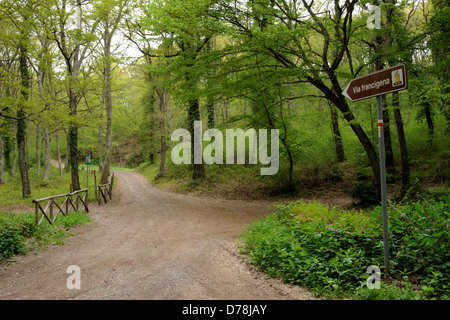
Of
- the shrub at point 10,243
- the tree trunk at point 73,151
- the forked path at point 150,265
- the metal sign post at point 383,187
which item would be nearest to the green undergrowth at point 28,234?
the shrub at point 10,243

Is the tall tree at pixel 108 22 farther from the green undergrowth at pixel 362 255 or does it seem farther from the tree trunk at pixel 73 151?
the green undergrowth at pixel 362 255

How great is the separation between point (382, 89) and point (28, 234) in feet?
30.2

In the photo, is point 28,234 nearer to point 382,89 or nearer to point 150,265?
point 150,265

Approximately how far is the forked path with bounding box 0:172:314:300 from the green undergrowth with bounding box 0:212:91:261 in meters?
0.33

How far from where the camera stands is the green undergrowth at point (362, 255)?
353 cm

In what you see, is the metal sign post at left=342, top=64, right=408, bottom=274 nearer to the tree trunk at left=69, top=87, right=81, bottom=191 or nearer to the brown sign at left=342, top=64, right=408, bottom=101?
the brown sign at left=342, top=64, right=408, bottom=101

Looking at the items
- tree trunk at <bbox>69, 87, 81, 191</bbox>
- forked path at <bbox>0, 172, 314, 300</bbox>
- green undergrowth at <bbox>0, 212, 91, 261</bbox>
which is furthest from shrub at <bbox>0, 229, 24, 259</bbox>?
tree trunk at <bbox>69, 87, 81, 191</bbox>

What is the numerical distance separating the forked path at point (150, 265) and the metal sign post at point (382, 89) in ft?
5.16

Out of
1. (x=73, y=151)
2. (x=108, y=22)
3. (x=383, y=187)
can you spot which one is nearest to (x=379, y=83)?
(x=383, y=187)

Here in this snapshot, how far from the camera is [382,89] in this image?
3.79 metres

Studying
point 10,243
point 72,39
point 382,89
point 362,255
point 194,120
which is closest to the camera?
point 382,89

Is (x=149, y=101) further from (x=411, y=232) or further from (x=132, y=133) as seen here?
(x=411, y=232)

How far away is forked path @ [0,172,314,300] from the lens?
4.18 m
